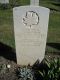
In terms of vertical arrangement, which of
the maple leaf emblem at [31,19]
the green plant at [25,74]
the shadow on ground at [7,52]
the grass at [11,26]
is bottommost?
the green plant at [25,74]

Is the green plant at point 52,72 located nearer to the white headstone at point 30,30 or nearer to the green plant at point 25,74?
the green plant at point 25,74

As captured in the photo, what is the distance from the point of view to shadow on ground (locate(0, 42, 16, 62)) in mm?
7777

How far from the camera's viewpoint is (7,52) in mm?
8172

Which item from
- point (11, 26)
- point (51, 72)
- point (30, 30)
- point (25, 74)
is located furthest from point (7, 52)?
point (11, 26)

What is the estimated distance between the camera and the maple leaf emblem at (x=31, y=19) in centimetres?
671

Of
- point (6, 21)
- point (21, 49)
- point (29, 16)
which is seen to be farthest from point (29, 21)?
point (6, 21)

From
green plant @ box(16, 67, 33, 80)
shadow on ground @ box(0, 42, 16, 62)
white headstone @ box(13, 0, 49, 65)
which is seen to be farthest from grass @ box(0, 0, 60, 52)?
green plant @ box(16, 67, 33, 80)

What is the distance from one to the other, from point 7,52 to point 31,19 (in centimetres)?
182

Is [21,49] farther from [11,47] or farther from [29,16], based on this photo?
[11,47]

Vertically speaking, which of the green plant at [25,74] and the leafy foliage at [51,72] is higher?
the leafy foliage at [51,72]

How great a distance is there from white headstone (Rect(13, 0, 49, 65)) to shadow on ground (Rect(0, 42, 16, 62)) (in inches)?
22.9

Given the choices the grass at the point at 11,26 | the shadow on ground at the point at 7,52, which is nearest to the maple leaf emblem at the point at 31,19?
the shadow on ground at the point at 7,52

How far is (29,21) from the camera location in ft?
22.2

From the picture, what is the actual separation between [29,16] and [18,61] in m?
1.32
